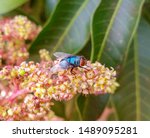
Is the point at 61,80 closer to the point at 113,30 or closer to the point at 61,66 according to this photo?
the point at 61,66

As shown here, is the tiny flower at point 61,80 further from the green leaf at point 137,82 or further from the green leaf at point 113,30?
the green leaf at point 137,82

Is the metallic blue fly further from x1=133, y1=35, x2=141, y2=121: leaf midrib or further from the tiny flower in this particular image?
x1=133, y1=35, x2=141, y2=121: leaf midrib

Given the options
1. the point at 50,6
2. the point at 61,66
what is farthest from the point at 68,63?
the point at 50,6

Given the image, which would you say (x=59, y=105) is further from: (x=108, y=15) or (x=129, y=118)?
(x=108, y=15)

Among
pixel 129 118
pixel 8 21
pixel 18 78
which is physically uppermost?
pixel 8 21

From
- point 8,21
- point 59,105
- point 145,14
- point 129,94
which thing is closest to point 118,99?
point 129,94

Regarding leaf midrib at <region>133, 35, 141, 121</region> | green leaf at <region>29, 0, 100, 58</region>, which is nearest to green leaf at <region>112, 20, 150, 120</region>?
leaf midrib at <region>133, 35, 141, 121</region>

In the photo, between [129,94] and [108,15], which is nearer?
[108,15]
